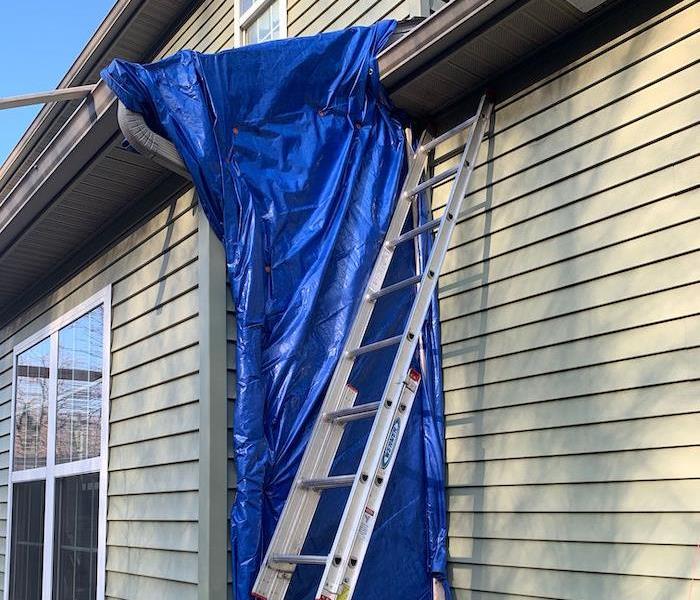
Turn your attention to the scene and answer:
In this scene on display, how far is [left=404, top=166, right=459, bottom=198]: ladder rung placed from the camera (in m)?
4.11

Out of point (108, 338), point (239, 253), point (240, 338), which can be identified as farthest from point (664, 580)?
point (108, 338)

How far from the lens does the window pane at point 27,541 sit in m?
6.63

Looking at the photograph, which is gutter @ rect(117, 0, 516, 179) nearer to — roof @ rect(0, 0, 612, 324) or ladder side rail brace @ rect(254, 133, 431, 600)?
roof @ rect(0, 0, 612, 324)

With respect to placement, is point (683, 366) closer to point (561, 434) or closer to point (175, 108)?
point (561, 434)

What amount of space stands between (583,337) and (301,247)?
1395 millimetres

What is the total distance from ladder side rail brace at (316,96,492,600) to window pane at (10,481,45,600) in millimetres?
4028

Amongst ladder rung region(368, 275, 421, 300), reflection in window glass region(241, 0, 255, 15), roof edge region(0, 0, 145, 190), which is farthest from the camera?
roof edge region(0, 0, 145, 190)

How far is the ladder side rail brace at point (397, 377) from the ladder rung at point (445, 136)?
62 mm

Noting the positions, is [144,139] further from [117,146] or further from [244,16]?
[244,16]

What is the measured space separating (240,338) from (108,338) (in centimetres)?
202

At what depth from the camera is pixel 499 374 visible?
3.83 m

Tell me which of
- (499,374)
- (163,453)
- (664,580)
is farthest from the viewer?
(163,453)

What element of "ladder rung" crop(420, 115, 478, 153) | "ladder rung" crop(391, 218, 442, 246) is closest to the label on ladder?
"ladder rung" crop(391, 218, 442, 246)

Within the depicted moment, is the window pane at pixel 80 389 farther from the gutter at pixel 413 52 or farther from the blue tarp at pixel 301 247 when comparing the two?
the blue tarp at pixel 301 247
